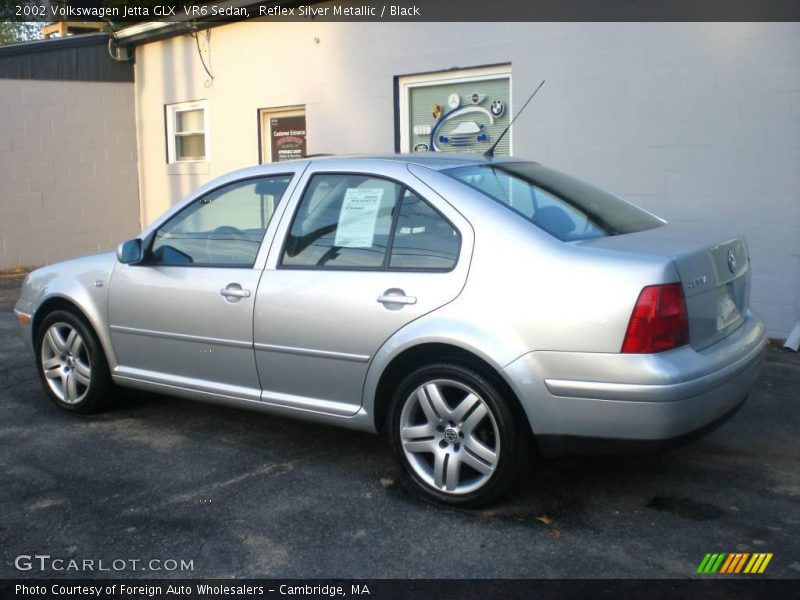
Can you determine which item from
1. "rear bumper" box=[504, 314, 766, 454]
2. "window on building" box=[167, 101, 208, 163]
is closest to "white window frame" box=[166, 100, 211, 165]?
"window on building" box=[167, 101, 208, 163]

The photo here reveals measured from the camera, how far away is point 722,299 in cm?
417

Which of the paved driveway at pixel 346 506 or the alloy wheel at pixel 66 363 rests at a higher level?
the alloy wheel at pixel 66 363

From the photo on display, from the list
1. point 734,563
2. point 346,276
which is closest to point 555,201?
point 346,276

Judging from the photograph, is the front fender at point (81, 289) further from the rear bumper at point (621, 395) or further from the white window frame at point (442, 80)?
the white window frame at point (442, 80)

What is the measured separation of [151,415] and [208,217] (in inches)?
56.6

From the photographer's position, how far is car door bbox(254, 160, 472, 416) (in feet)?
14.1

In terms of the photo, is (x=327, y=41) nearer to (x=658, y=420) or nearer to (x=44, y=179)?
(x=44, y=179)

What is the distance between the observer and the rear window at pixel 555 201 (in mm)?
4285

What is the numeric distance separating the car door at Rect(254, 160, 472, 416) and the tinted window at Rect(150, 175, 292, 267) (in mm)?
207

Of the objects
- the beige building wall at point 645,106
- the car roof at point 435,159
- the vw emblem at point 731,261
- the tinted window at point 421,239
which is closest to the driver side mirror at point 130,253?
the car roof at point 435,159

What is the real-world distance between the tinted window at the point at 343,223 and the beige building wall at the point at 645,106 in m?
3.15

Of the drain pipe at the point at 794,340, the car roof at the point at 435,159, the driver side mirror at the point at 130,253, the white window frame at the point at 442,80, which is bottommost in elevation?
the drain pipe at the point at 794,340

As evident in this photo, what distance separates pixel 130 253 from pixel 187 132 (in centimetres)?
829
